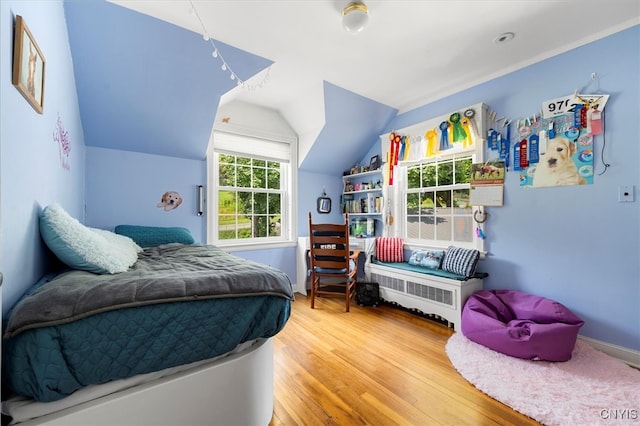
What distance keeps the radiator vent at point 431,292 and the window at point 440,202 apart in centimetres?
68

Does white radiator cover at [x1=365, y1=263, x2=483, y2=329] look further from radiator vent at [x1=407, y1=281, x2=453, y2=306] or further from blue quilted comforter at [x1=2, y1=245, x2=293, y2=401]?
blue quilted comforter at [x1=2, y1=245, x2=293, y2=401]

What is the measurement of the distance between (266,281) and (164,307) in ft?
1.32

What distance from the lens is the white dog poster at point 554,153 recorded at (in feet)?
7.06

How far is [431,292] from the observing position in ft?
8.75

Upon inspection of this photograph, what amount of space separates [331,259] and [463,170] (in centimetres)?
184

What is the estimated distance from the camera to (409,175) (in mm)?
3523

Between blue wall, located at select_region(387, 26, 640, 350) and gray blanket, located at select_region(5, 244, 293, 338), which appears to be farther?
blue wall, located at select_region(387, 26, 640, 350)

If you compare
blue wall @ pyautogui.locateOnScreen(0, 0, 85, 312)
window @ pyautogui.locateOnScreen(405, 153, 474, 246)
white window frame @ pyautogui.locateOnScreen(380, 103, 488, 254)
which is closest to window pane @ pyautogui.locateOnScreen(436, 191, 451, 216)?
window @ pyautogui.locateOnScreen(405, 153, 474, 246)

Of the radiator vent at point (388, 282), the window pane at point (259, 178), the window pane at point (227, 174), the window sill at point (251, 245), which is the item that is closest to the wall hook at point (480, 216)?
the radiator vent at point (388, 282)

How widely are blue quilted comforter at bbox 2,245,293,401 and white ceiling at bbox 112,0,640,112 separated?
1.89 m

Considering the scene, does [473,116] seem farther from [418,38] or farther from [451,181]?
[418,38]

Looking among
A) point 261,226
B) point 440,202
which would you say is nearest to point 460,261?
point 440,202

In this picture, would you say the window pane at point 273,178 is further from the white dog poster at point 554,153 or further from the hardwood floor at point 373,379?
the white dog poster at point 554,153

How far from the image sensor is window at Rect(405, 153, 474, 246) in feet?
9.73
